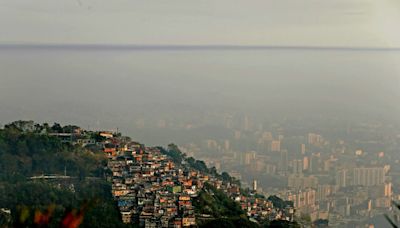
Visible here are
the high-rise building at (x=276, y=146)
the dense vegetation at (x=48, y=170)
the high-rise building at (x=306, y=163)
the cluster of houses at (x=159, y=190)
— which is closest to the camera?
the dense vegetation at (x=48, y=170)

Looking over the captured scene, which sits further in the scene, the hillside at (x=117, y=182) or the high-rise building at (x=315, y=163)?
the high-rise building at (x=315, y=163)

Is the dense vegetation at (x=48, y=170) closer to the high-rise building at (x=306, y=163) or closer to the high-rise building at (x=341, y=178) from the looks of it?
the high-rise building at (x=306, y=163)

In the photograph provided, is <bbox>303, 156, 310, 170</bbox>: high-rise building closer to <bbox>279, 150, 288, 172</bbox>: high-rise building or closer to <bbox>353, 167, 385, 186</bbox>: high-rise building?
<bbox>279, 150, 288, 172</bbox>: high-rise building

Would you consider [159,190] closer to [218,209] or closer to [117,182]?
[117,182]

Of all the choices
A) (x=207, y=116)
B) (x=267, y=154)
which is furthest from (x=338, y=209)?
(x=207, y=116)

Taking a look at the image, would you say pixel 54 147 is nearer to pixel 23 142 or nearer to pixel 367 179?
pixel 23 142

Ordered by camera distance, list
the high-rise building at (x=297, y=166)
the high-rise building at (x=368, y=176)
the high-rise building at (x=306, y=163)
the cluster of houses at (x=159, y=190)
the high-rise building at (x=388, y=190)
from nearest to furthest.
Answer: the high-rise building at (x=388, y=190) < the cluster of houses at (x=159, y=190) < the high-rise building at (x=368, y=176) < the high-rise building at (x=297, y=166) < the high-rise building at (x=306, y=163)

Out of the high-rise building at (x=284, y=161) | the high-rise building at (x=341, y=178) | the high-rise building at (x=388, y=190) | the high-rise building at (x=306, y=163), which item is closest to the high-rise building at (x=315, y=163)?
the high-rise building at (x=306, y=163)
